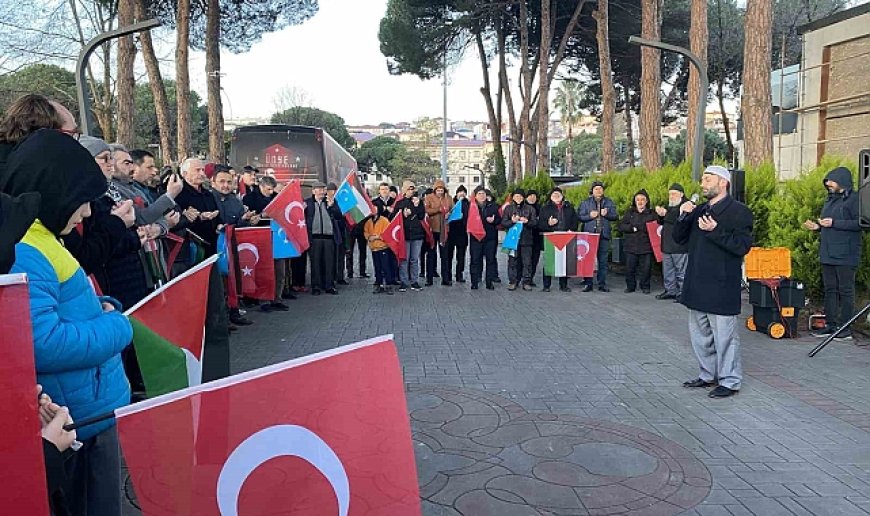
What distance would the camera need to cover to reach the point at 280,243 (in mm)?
11102

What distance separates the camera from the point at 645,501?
4168 millimetres

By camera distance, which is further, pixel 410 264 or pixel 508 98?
pixel 508 98

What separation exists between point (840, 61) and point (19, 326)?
24.1 meters

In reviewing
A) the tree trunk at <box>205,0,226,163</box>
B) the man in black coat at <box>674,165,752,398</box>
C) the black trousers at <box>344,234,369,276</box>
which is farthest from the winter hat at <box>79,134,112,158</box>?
the tree trunk at <box>205,0,226,163</box>

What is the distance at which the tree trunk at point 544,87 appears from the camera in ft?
92.4

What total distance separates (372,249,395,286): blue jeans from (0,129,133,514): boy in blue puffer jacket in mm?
10504

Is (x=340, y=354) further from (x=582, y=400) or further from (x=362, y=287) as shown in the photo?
(x=362, y=287)

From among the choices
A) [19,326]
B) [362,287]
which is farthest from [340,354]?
[362,287]

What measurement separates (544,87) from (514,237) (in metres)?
16.9

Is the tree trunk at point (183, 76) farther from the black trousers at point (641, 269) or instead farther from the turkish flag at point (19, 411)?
the turkish flag at point (19, 411)

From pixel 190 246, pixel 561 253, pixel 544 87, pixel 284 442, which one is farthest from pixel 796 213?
pixel 544 87

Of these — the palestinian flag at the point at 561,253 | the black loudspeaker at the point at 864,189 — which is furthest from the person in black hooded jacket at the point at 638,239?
the black loudspeaker at the point at 864,189

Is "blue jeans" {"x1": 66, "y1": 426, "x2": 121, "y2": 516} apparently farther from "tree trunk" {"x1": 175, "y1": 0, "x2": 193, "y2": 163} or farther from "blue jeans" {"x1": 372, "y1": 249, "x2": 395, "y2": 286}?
"tree trunk" {"x1": 175, "y1": 0, "x2": 193, "y2": 163}

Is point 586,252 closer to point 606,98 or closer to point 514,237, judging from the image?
point 514,237
